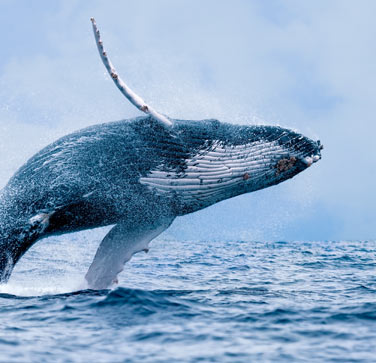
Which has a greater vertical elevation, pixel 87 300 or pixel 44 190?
pixel 44 190

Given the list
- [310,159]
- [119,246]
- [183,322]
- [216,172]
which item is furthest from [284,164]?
[183,322]

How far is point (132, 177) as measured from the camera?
8.63m

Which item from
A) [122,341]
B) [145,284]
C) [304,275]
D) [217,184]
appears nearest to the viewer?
[122,341]

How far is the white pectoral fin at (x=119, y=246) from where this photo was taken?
9.24m

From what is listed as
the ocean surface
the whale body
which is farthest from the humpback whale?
the ocean surface

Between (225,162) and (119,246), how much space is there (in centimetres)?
221

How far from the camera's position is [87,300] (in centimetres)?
820

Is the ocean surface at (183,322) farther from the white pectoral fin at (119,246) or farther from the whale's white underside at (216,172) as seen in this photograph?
the whale's white underside at (216,172)

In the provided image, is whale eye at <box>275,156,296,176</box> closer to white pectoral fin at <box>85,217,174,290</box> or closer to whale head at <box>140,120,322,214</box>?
whale head at <box>140,120,322,214</box>

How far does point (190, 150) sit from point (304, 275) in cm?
677

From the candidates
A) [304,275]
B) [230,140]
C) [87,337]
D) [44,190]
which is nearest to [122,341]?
[87,337]

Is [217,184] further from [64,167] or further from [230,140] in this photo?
[64,167]

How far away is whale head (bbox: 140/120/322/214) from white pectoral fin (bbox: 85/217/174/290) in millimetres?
638

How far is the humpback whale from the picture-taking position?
329 inches
